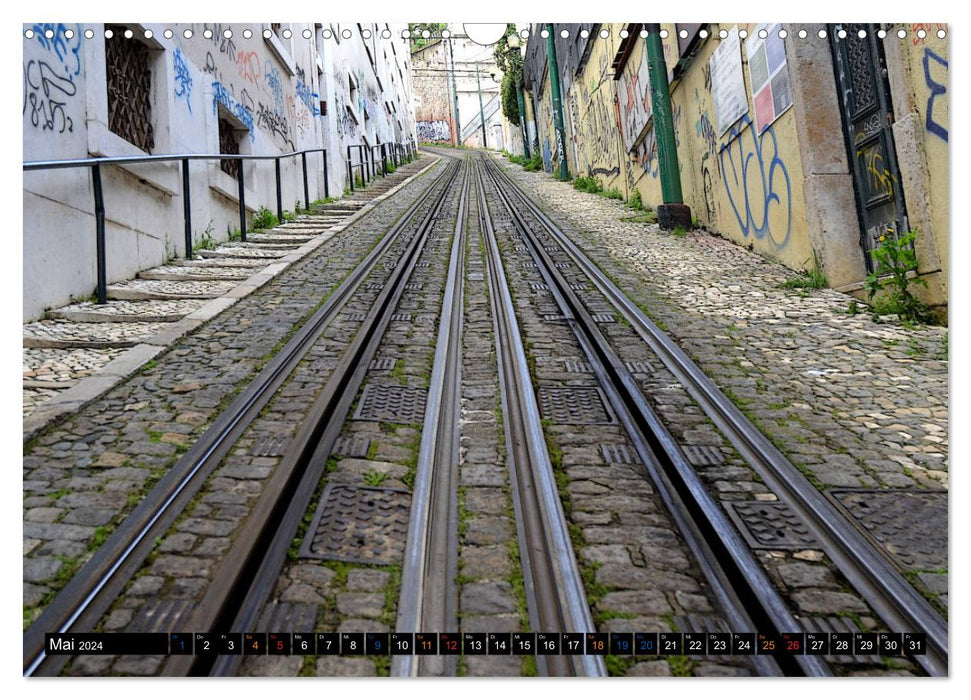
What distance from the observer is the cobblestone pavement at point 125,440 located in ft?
6.58

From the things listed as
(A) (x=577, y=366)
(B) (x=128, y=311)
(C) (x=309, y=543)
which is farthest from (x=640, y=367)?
(B) (x=128, y=311)

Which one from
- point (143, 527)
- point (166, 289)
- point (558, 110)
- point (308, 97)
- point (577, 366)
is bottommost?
point (143, 527)

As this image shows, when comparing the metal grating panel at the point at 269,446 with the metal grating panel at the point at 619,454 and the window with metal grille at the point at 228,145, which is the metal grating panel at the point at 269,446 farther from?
the window with metal grille at the point at 228,145

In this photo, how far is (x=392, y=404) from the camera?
337 cm

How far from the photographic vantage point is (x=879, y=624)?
1.70 meters

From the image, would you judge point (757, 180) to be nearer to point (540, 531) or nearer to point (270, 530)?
point (540, 531)

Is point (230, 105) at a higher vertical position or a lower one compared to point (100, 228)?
higher

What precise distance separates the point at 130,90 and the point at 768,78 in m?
6.73

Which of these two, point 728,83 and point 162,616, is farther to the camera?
point 728,83

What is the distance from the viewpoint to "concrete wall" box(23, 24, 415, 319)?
4.32m

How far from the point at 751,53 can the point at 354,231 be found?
6.15 metres

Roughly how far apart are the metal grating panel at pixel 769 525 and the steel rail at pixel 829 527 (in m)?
0.04

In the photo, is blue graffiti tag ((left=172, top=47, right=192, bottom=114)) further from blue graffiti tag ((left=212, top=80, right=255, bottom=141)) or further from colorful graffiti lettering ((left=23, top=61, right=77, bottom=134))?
colorful graffiti lettering ((left=23, top=61, right=77, bottom=134))

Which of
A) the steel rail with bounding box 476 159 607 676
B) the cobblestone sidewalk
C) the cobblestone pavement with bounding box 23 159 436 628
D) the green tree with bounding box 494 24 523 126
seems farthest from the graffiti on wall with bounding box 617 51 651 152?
the green tree with bounding box 494 24 523 126
